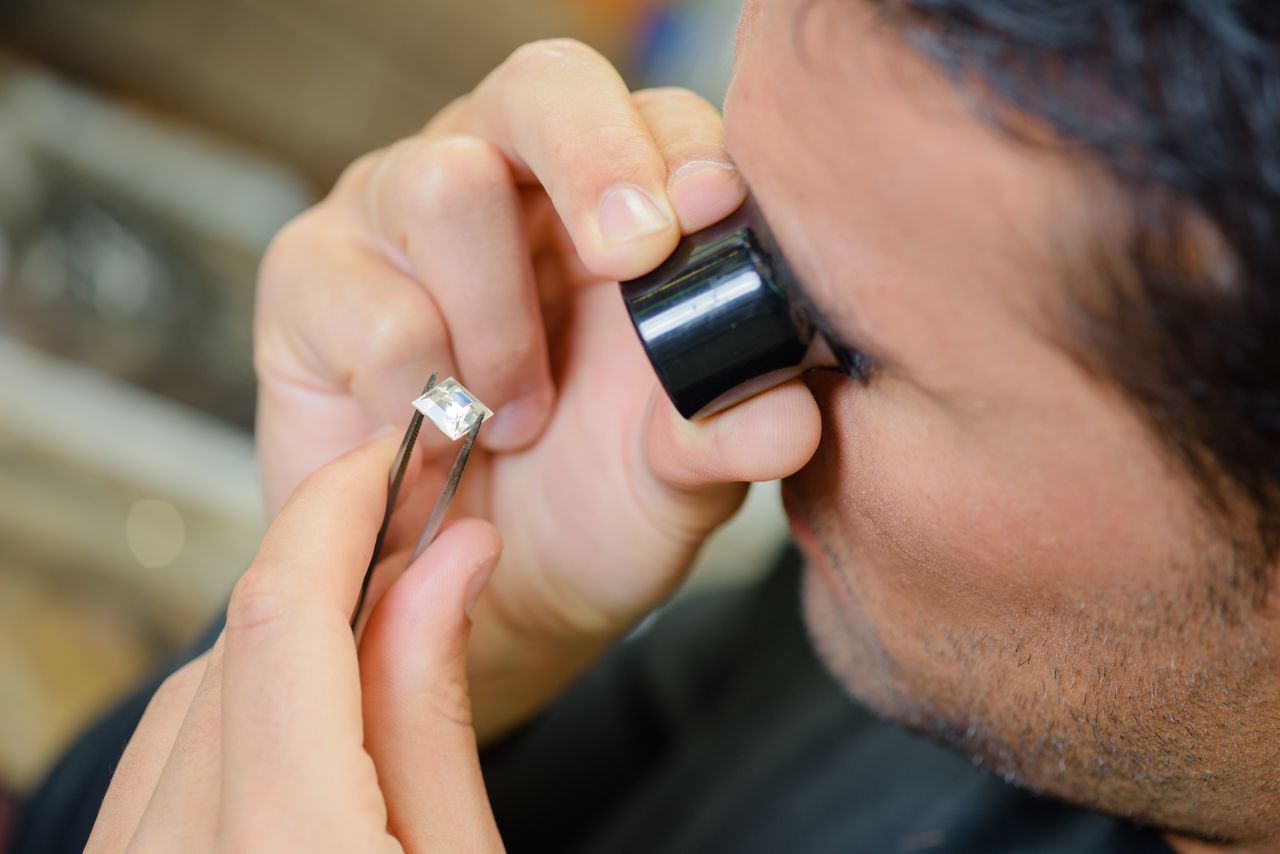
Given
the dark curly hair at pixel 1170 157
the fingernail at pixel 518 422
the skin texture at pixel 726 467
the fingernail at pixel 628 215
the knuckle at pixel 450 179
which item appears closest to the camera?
the dark curly hair at pixel 1170 157

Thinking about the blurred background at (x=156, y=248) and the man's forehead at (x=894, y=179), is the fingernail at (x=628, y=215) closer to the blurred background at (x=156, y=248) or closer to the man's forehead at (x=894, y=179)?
the man's forehead at (x=894, y=179)

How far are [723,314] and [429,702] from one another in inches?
12.7

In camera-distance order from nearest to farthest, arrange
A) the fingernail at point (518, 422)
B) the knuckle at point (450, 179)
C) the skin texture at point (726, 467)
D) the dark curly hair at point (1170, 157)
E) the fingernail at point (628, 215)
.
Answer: the dark curly hair at point (1170, 157) → the skin texture at point (726, 467) → the fingernail at point (628, 215) → the knuckle at point (450, 179) → the fingernail at point (518, 422)

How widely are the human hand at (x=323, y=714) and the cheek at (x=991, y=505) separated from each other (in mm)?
271

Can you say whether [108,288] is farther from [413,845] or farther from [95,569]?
[413,845]

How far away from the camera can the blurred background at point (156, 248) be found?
1642 millimetres

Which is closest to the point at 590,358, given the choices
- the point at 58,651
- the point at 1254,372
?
the point at 1254,372

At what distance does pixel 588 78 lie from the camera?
80 centimetres

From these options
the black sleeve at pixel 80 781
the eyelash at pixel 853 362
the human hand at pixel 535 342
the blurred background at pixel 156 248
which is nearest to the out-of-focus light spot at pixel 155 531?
the blurred background at pixel 156 248

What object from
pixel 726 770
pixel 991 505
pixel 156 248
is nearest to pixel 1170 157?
pixel 991 505

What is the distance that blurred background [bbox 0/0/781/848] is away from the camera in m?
1.64

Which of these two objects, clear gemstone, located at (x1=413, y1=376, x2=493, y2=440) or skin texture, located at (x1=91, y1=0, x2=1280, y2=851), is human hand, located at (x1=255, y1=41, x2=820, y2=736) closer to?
skin texture, located at (x1=91, y1=0, x2=1280, y2=851)

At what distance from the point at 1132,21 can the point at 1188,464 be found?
0.78 ft

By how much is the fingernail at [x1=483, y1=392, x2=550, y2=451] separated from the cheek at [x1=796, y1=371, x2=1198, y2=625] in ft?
0.98
